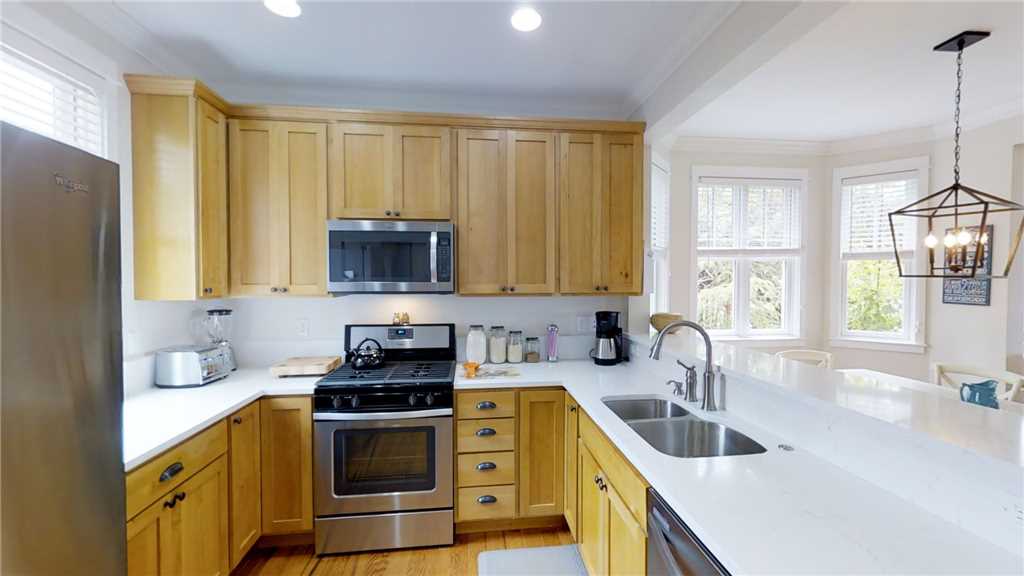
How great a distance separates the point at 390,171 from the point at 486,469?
184 centimetres

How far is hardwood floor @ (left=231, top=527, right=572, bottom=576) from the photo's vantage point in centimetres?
216

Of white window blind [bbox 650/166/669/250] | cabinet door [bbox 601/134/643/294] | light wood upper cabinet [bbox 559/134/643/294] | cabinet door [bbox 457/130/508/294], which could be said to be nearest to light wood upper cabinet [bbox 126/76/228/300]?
cabinet door [bbox 457/130/508/294]

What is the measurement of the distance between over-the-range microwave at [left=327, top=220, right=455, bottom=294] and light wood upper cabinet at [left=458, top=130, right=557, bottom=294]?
0.17m

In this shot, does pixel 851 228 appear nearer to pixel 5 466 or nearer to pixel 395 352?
pixel 395 352

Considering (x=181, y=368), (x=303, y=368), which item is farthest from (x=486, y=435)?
(x=181, y=368)

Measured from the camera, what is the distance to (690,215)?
13.1 ft

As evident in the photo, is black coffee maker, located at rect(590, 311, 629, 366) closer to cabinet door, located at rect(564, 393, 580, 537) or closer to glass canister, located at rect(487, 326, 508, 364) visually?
cabinet door, located at rect(564, 393, 580, 537)

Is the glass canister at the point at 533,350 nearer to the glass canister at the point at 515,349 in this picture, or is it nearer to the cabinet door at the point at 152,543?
the glass canister at the point at 515,349

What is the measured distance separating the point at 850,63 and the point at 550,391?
8.95ft

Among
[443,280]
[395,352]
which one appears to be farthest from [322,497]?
[443,280]

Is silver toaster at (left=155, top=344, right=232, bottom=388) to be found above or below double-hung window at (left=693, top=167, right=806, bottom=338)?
below

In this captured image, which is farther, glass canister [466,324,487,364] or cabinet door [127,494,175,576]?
glass canister [466,324,487,364]

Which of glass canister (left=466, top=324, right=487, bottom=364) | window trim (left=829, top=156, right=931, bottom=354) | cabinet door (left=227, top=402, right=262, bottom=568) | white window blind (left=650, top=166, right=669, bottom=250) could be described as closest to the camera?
cabinet door (left=227, top=402, right=262, bottom=568)

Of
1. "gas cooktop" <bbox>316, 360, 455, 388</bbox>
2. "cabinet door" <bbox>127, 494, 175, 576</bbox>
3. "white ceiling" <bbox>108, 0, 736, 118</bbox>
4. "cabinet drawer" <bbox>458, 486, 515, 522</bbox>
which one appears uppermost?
"white ceiling" <bbox>108, 0, 736, 118</bbox>
